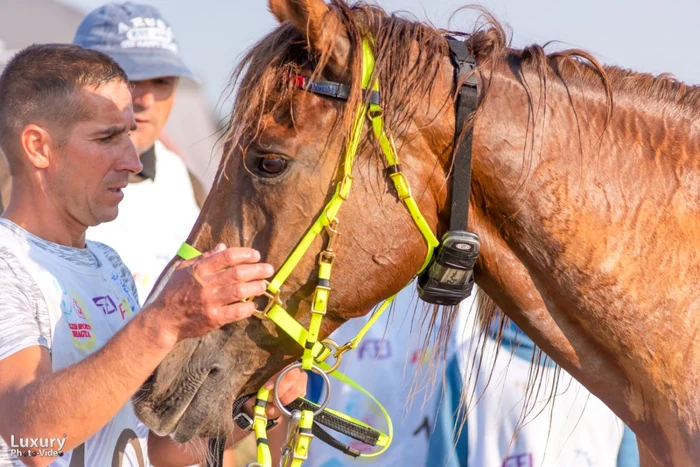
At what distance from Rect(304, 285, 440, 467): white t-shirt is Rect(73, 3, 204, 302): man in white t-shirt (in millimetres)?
1072

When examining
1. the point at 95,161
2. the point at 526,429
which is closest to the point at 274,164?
the point at 95,161

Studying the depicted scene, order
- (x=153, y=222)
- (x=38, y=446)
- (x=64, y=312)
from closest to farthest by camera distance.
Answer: (x=38, y=446) → (x=64, y=312) → (x=153, y=222)

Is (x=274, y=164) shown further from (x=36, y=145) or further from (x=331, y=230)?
(x=36, y=145)

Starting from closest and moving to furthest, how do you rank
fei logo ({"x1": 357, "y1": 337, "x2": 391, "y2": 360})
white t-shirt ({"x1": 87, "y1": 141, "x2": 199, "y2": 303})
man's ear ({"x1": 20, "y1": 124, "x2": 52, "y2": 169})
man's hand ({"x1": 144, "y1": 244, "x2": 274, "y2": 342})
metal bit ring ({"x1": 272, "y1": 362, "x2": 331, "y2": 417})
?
man's hand ({"x1": 144, "y1": 244, "x2": 274, "y2": 342}), metal bit ring ({"x1": 272, "y1": 362, "x2": 331, "y2": 417}), man's ear ({"x1": 20, "y1": 124, "x2": 52, "y2": 169}), fei logo ({"x1": 357, "y1": 337, "x2": 391, "y2": 360}), white t-shirt ({"x1": 87, "y1": 141, "x2": 199, "y2": 303})

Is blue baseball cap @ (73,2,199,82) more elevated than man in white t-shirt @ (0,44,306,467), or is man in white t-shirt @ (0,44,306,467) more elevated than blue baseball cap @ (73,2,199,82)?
blue baseball cap @ (73,2,199,82)

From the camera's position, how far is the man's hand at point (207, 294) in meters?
1.77

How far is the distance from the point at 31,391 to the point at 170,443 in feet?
2.55

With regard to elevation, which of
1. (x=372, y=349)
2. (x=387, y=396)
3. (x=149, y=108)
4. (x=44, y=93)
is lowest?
(x=387, y=396)

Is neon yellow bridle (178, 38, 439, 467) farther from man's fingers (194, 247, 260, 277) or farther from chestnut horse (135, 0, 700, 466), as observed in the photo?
man's fingers (194, 247, 260, 277)

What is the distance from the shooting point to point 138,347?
1792mm

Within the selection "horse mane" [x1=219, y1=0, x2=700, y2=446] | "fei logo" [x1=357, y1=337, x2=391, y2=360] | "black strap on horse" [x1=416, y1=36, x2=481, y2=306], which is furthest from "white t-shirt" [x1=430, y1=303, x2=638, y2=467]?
"horse mane" [x1=219, y1=0, x2=700, y2=446]

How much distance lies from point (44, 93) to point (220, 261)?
95cm

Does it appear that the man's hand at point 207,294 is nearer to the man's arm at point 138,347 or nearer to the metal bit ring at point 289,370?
the man's arm at point 138,347

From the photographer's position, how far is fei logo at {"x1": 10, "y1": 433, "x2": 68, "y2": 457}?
1.84 m
